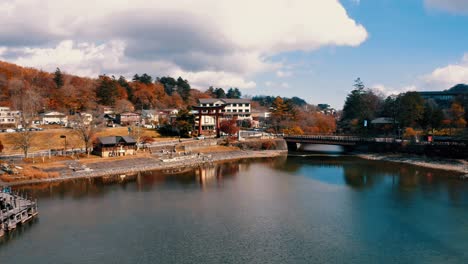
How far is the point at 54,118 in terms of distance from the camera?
243ft

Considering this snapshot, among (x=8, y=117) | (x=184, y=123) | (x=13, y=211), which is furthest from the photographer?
(x=8, y=117)

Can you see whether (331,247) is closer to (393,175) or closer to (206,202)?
(206,202)

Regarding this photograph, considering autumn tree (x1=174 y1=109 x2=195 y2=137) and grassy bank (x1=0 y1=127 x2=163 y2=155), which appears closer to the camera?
grassy bank (x1=0 y1=127 x2=163 y2=155)

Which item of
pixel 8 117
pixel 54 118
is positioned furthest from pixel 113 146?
pixel 8 117

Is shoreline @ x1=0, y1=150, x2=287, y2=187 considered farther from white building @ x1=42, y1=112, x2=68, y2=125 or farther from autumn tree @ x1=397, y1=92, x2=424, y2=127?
white building @ x1=42, y1=112, x2=68, y2=125

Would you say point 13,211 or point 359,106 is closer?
point 13,211

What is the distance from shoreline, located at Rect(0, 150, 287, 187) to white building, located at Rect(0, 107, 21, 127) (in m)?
36.6

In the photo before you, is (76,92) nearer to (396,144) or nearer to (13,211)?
(13,211)

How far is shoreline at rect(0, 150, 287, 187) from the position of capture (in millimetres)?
39872

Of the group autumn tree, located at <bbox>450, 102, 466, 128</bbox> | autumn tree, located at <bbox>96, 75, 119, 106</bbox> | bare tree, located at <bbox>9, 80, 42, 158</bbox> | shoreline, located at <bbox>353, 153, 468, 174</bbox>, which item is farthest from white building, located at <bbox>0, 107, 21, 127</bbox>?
autumn tree, located at <bbox>450, 102, 466, 128</bbox>

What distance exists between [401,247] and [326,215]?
6.77 meters

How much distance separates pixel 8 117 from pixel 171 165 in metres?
42.7

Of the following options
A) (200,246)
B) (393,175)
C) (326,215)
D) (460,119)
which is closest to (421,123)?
(460,119)

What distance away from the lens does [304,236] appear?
2291 cm
